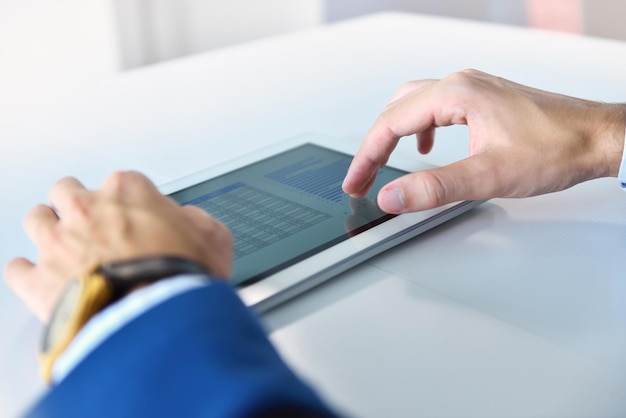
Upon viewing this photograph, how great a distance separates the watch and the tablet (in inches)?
7.7

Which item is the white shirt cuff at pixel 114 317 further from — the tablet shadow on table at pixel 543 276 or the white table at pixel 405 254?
the tablet shadow on table at pixel 543 276

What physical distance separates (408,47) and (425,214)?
0.87 meters

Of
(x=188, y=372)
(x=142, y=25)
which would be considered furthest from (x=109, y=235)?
(x=142, y=25)

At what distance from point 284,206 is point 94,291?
0.41m

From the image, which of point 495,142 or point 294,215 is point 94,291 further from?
point 495,142

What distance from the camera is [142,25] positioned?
124 inches

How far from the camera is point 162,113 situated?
4.50 ft

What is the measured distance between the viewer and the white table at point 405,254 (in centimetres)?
67

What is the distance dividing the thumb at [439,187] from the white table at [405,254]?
0.05 meters

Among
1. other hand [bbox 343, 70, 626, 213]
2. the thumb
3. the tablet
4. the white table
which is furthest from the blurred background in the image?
the thumb

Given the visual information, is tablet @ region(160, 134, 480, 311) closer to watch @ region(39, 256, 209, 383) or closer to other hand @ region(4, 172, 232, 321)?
other hand @ region(4, 172, 232, 321)

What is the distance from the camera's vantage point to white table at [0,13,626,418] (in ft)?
2.21

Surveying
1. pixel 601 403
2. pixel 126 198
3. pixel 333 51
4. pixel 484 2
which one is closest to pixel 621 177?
pixel 601 403

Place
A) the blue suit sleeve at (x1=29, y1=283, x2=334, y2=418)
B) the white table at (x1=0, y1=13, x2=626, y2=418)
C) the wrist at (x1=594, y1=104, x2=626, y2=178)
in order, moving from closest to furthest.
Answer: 1. the blue suit sleeve at (x1=29, y1=283, x2=334, y2=418)
2. the white table at (x1=0, y1=13, x2=626, y2=418)
3. the wrist at (x1=594, y1=104, x2=626, y2=178)
